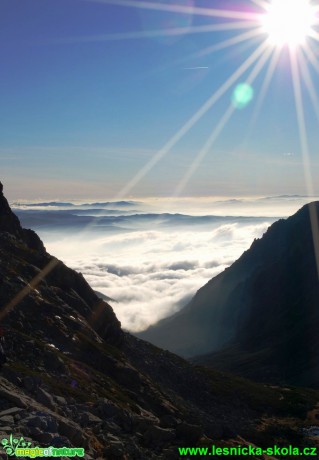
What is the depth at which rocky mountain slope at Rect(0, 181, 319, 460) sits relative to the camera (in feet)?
93.6

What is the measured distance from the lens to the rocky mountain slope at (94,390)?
28.5m

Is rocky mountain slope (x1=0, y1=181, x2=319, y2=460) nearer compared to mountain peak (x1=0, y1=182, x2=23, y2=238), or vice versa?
rocky mountain slope (x1=0, y1=181, x2=319, y2=460)

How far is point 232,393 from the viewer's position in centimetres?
8788

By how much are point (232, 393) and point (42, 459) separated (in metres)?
72.9

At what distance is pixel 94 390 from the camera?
4712 centimetres

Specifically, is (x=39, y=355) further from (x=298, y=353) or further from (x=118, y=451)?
(x=298, y=353)

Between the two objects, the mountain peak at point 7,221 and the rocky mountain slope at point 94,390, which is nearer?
the rocky mountain slope at point 94,390

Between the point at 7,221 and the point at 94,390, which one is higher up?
the point at 7,221

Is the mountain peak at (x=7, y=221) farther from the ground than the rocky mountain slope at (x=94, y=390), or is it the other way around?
the mountain peak at (x=7, y=221)

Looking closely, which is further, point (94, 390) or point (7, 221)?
point (7, 221)

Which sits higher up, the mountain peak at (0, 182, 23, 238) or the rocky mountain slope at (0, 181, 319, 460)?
the mountain peak at (0, 182, 23, 238)

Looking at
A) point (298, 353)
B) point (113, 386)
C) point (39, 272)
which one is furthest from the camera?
point (298, 353)

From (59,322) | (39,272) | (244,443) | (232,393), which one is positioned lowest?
(244,443)

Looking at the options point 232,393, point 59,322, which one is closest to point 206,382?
point 232,393
